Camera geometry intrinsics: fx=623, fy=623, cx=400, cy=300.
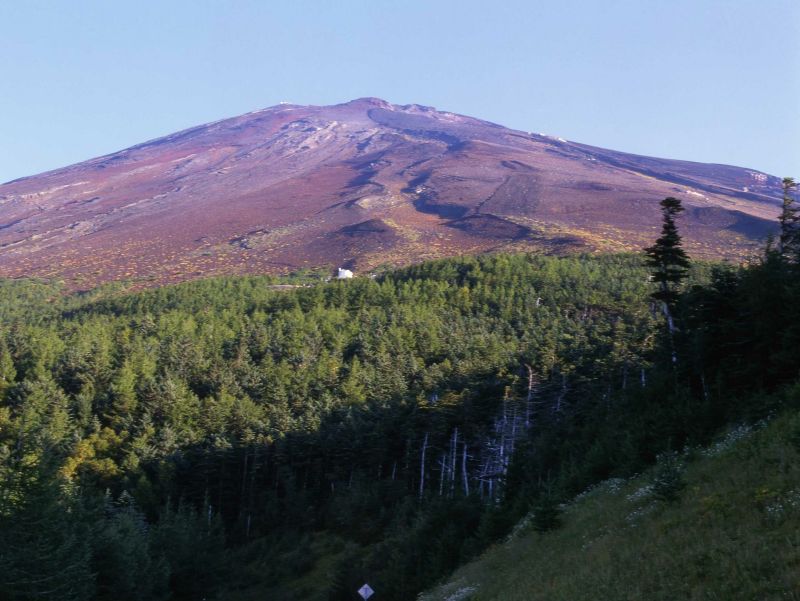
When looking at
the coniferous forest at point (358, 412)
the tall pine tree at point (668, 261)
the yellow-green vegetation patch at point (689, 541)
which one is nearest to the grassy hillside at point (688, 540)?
the yellow-green vegetation patch at point (689, 541)

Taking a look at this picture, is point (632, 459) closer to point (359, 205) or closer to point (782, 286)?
point (782, 286)

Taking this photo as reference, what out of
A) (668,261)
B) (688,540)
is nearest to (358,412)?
(668,261)

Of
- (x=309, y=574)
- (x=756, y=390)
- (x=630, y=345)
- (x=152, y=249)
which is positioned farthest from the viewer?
(x=152, y=249)

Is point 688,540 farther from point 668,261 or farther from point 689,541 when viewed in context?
point 668,261

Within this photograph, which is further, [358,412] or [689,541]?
[358,412]

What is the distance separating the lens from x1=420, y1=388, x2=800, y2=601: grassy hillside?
902 centimetres

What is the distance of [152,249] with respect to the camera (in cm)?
16900

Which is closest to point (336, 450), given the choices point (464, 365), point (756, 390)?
point (464, 365)

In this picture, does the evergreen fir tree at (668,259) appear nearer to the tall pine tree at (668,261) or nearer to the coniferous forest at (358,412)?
the tall pine tree at (668,261)

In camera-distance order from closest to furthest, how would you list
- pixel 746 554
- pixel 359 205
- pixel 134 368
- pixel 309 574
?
1. pixel 746 554
2. pixel 309 574
3. pixel 134 368
4. pixel 359 205

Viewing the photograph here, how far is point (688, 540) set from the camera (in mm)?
11000

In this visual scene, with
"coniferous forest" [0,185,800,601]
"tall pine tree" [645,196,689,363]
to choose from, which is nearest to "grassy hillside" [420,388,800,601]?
"coniferous forest" [0,185,800,601]

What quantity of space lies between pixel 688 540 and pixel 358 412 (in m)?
47.7

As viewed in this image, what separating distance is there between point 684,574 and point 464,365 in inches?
2019
